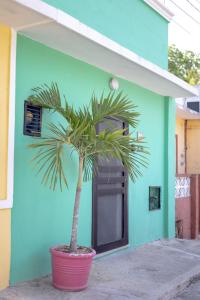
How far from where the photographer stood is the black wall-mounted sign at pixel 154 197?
8.11 m

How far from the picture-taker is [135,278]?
5.57m

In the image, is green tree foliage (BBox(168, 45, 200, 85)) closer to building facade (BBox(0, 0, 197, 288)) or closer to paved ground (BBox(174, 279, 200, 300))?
building facade (BBox(0, 0, 197, 288))

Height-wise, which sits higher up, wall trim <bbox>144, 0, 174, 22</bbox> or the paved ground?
wall trim <bbox>144, 0, 174, 22</bbox>

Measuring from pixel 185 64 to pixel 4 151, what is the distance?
22.4m

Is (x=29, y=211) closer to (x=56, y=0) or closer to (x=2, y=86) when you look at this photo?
(x=2, y=86)

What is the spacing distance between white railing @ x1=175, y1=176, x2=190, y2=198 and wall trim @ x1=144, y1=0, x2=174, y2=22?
3976mm

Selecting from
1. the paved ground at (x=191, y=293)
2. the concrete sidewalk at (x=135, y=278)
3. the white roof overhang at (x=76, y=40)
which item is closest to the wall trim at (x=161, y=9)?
the white roof overhang at (x=76, y=40)

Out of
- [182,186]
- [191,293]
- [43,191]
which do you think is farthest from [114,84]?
[182,186]

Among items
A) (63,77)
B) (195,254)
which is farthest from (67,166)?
(195,254)

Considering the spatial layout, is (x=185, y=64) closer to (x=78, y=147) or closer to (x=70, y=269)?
(x=78, y=147)

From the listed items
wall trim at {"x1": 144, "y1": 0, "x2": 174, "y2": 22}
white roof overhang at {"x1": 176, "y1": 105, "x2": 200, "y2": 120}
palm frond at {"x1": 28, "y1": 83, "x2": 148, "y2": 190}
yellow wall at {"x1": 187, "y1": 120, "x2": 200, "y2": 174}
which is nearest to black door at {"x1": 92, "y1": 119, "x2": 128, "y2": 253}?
palm frond at {"x1": 28, "y1": 83, "x2": 148, "y2": 190}

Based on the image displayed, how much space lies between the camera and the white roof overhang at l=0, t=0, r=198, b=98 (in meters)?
4.39

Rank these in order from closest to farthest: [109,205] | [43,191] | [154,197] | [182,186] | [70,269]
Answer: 1. [70,269]
2. [43,191]
3. [109,205]
4. [154,197]
5. [182,186]

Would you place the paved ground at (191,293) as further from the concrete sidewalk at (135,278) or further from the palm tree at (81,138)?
the palm tree at (81,138)
